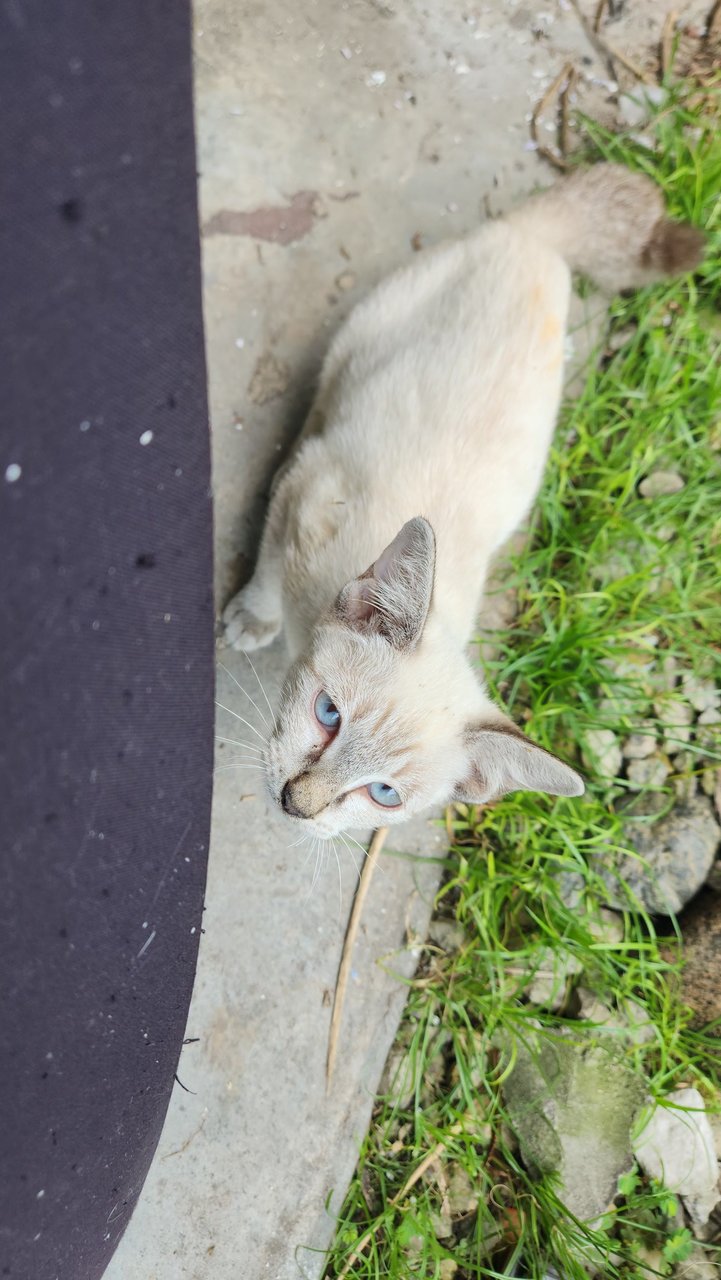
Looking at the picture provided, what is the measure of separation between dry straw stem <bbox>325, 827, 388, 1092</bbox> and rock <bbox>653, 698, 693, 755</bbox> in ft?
2.97

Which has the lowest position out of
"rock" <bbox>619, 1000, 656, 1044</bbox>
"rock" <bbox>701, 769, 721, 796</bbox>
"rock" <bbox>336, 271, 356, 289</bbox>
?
"rock" <bbox>619, 1000, 656, 1044</bbox>

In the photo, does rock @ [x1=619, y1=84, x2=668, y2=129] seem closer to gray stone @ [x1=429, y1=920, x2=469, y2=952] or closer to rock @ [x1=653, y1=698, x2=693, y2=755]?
rock @ [x1=653, y1=698, x2=693, y2=755]

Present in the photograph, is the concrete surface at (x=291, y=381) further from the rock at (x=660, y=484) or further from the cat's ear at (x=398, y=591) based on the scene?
the rock at (x=660, y=484)

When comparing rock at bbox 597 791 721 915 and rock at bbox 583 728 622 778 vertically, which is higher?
rock at bbox 583 728 622 778

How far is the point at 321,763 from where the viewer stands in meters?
1.59

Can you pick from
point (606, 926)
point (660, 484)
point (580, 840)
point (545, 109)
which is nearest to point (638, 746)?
point (580, 840)

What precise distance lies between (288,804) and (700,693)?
4.80ft

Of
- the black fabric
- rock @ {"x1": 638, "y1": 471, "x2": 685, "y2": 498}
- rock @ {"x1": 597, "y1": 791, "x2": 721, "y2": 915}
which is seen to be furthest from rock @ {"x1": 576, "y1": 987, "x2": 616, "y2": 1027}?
rock @ {"x1": 638, "y1": 471, "x2": 685, "y2": 498}

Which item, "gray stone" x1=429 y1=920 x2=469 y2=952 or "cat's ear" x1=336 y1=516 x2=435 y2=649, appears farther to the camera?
"gray stone" x1=429 y1=920 x2=469 y2=952

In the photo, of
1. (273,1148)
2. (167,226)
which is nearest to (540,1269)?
(273,1148)

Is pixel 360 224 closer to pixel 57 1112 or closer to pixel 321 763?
pixel 321 763

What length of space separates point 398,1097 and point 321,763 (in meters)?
1.07

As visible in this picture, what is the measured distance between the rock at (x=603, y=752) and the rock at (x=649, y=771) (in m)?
0.04

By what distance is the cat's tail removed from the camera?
7.56 ft
